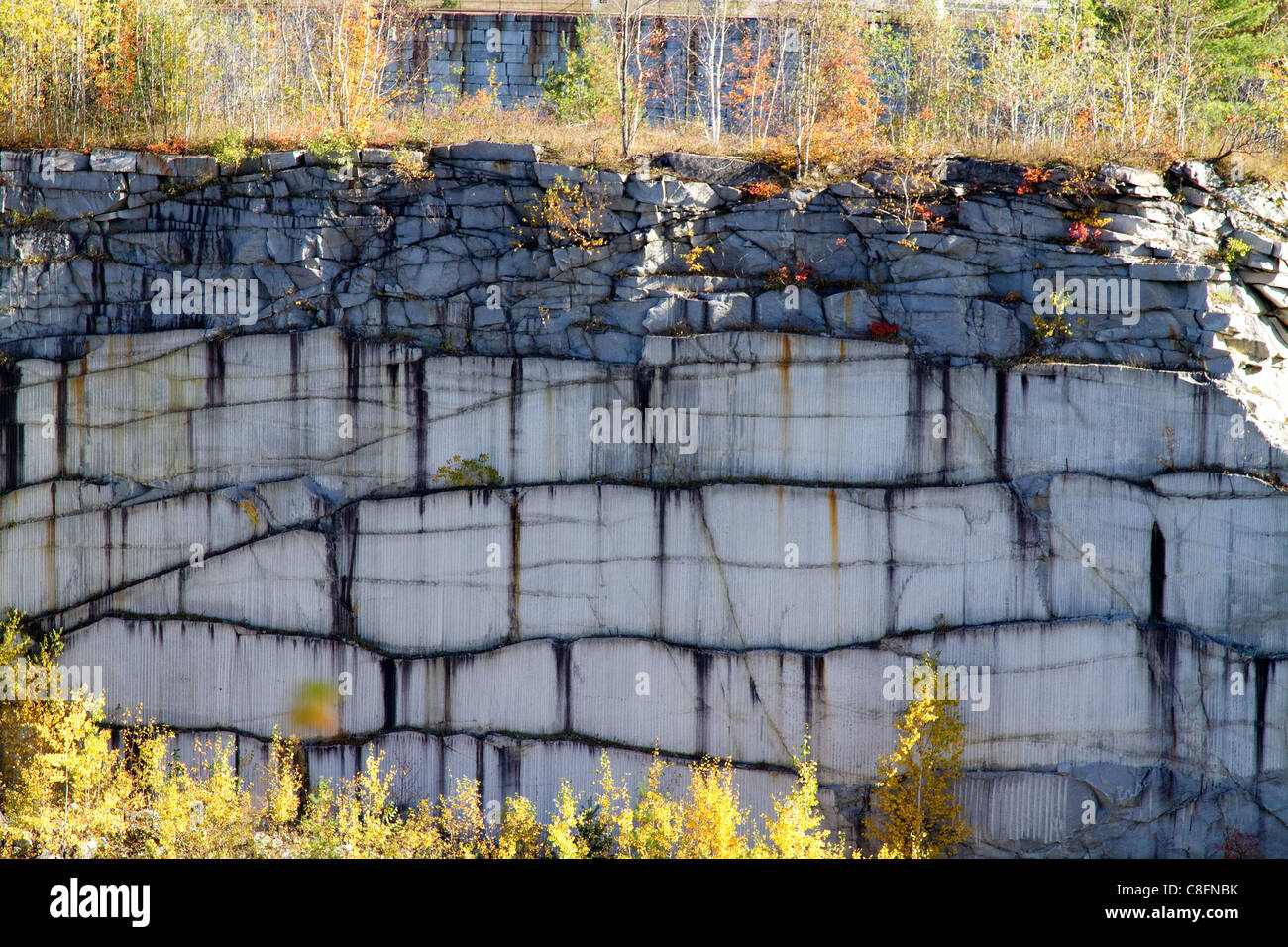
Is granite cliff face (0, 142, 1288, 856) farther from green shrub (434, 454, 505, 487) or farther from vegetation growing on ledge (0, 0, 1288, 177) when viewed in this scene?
vegetation growing on ledge (0, 0, 1288, 177)

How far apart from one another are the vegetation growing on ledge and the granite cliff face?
119 centimetres

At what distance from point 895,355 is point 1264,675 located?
693 cm

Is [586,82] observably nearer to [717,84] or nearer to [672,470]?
[717,84]

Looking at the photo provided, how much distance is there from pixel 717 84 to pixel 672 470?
789 centimetres

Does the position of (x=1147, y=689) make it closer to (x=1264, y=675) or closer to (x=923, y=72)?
(x=1264, y=675)

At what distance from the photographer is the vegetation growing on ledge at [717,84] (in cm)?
1798

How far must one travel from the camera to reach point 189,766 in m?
16.7

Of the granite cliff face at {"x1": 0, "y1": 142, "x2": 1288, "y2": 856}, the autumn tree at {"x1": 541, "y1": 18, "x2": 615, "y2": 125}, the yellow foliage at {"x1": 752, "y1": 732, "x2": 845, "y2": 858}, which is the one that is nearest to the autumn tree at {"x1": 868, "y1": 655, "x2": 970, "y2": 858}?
the granite cliff face at {"x1": 0, "y1": 142, "x2": 1288, "y2": 856}

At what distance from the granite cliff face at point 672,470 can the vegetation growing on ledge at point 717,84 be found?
119cm

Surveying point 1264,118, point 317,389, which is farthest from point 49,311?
point 1264,118

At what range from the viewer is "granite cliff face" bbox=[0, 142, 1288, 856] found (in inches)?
613

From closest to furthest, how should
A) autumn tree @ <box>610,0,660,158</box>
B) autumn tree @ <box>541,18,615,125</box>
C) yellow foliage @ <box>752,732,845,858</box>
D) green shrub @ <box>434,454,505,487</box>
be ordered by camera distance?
yellow foliage @ <box>752,732,845,858</box>
green shrub @ <box>434,454,505,487</box>
autumn tree @ <box>610,0,660,158</box>
autumn tree @ <box>541,18,615,125</box>

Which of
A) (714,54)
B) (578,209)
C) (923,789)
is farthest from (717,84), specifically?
(923,789)

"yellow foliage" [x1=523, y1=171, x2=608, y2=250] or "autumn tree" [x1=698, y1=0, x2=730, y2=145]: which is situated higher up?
"autumn tree" [x1=698, y1=0, x2=730, y2=145]
